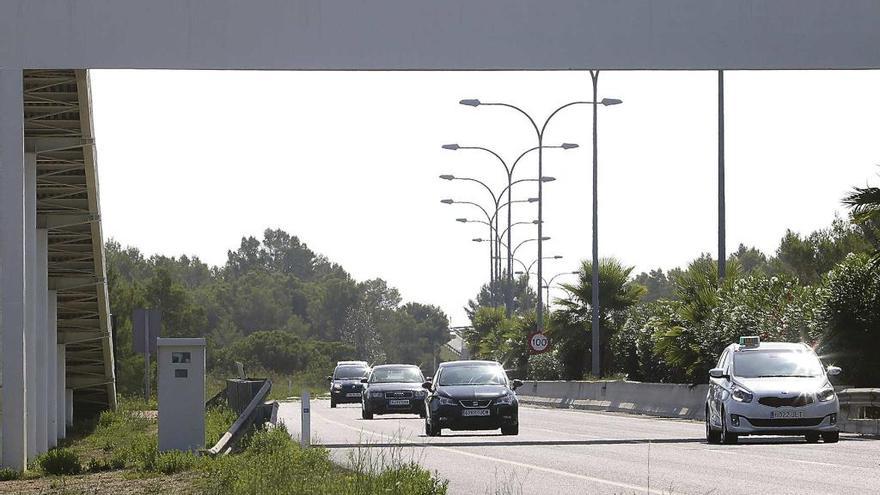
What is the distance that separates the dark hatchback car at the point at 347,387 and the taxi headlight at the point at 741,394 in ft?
114

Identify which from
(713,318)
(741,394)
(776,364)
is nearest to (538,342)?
(713,318)

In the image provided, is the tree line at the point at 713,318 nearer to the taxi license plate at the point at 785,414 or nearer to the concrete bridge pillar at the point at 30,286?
the taxi license plate at the point at 785,414

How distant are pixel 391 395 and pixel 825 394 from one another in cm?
1873

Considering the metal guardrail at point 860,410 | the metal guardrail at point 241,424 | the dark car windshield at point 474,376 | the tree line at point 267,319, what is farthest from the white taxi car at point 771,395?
the tree line at point 267,319

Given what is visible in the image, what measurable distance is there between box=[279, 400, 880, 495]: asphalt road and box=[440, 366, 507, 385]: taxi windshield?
40.6 inches

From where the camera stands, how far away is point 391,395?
139ft

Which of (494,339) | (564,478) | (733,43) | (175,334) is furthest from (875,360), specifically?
(175,334)

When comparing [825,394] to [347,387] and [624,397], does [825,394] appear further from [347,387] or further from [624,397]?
[347,387]

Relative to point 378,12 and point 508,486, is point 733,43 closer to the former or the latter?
point 378,12

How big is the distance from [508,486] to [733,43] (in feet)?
34.8

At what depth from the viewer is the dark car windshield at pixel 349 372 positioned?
60.2m

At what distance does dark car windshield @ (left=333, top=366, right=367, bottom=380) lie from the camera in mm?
60188

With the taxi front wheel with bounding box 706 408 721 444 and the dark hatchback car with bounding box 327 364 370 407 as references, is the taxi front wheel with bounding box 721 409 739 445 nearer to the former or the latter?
the taxi front wheel with bounding box 706 408 721 444

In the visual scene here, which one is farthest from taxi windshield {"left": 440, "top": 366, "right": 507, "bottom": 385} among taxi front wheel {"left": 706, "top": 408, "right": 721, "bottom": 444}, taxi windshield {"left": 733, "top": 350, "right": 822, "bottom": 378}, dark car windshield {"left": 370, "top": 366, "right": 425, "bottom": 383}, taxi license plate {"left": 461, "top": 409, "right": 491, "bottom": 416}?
dark car windshield {"left": 370, "top": 366, "right": 425, "bottom": 383}
